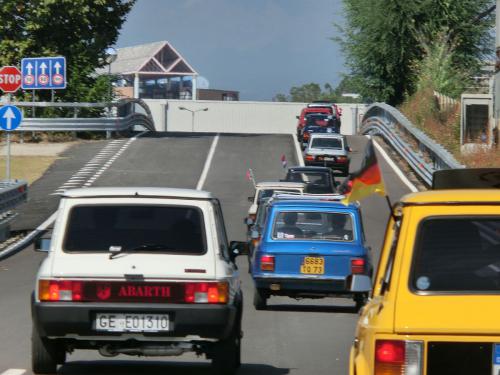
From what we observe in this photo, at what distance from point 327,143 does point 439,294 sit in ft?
125

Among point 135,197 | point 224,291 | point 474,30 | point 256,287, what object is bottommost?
point 256,287

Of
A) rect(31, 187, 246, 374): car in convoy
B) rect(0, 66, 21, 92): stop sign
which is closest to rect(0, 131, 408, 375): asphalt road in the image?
rect(31, 187, 246, 374): car in convoy

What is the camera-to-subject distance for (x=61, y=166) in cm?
A: 3909

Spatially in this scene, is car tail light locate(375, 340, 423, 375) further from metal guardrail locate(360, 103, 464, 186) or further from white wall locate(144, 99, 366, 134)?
white wall locate(144, 99, 366, 134)

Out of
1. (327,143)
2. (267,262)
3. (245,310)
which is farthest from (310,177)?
(245,310)

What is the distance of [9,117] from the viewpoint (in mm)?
28203

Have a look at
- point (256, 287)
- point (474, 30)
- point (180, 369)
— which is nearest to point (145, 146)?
point (474, 30)

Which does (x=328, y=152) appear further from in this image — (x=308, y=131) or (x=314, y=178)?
(x=314, y=178)

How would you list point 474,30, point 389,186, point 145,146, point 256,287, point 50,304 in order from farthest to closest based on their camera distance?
point 474,30 → point 145,146 → point 389,186 → point 256,287 → point 50,304

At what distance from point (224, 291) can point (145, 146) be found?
36.0 metres

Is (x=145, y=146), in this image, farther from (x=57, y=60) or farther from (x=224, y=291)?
(x=224, y=291)

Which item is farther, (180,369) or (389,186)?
(389,186)

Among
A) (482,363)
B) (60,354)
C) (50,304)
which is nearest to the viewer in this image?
(482,363)

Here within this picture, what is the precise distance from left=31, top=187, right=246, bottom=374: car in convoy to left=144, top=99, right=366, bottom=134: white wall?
282 ft
